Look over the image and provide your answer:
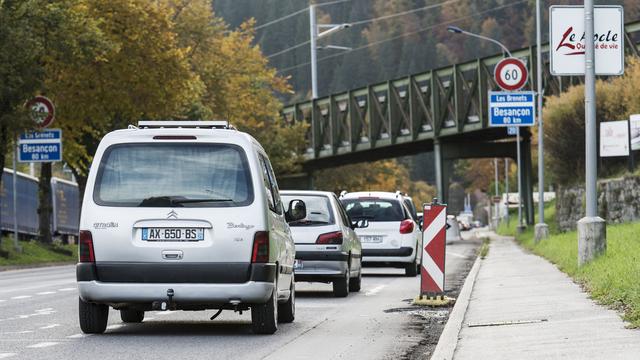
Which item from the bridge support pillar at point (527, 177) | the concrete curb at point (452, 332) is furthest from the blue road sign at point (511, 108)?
the bridge support pillar at point (527, 177)

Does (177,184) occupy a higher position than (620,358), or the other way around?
(177,184)

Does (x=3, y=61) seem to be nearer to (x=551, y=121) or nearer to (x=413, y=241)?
(x=413, y=241)

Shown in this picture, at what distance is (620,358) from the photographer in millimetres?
10109

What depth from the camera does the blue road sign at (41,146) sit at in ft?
137

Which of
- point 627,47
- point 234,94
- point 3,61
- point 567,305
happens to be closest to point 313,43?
point 234,94

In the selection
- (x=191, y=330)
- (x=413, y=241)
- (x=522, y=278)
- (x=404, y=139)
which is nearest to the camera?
(x=191, y=330)

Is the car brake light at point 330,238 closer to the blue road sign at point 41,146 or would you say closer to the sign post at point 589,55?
the sign post at point 589,55

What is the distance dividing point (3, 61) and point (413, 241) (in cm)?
1427

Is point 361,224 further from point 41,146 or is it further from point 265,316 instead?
point 41,146

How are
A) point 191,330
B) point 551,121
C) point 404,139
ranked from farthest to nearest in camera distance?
point 404,139 < point 551,121 < point 191,330

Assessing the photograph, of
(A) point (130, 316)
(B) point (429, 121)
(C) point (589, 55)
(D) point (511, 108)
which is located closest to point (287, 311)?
(A) point (130, 316)

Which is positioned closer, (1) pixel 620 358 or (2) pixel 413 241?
(1) pixel 620 358

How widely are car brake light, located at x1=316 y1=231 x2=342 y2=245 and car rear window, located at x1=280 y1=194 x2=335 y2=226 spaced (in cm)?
19

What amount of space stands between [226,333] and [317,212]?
24.0ft
